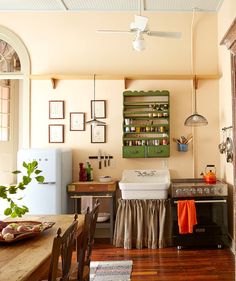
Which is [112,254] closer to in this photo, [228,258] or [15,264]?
[228,258]

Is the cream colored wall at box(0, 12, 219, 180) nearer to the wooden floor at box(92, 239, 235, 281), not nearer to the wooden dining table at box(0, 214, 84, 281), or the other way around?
the wooden floor at box(92, 239, 235, 281)

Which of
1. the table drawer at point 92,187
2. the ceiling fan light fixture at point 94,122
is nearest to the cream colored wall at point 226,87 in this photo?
the table drawer at point 92,187

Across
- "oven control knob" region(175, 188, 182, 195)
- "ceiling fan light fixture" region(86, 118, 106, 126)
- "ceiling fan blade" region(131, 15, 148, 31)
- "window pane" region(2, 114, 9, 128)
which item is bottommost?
"oven control knob" region(175, 188, 182, 195)

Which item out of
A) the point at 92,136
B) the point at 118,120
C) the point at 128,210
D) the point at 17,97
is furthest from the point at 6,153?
the point at 128,210

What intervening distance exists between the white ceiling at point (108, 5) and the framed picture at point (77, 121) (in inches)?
67.9

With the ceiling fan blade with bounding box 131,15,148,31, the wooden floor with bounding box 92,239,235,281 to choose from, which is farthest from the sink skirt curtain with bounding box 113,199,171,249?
the ceiling fan blade with bounding box 131,15,148,31

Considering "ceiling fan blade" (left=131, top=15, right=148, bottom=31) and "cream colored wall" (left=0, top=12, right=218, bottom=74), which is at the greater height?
"cream colored wall" (left=0, top=12, right=218, bottom=74)

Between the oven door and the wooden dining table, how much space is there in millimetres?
2425

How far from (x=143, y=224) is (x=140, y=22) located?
2678 mm

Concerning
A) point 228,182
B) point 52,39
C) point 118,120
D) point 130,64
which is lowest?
point 228,182

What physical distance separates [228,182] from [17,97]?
3952 millimetres

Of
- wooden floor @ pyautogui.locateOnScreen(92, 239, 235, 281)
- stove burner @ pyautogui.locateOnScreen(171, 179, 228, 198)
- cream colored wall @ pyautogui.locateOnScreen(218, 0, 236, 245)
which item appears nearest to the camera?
wooden floor @ pyautogui.locateOnScreen(92, 239, 235, 281)

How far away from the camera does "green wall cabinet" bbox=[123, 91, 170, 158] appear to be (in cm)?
495

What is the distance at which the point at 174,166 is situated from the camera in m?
5.11
